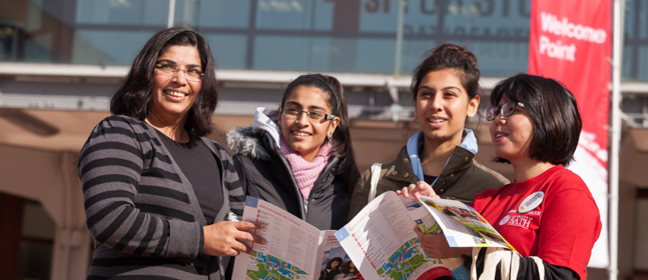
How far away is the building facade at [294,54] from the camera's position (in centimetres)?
667

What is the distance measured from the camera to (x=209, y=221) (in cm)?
213

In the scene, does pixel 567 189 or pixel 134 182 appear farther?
pixel 134 182

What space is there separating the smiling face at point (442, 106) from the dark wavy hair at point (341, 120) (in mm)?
409

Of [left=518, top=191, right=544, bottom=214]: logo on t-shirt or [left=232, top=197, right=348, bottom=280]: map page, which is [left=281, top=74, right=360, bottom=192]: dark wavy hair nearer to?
[left=232, top=197, right=348, bottom=280]: map page

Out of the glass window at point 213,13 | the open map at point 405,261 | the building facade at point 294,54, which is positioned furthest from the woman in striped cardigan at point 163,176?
the glass window at point 213,13

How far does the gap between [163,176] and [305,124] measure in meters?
0.81

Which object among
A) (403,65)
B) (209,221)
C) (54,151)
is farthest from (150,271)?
(54,151)

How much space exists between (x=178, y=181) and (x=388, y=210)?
0.72 meters

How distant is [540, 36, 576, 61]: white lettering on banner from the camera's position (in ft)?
17.7

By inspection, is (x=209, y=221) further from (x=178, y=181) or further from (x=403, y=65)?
(x=403, y=65)

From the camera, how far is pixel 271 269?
213 centimetres

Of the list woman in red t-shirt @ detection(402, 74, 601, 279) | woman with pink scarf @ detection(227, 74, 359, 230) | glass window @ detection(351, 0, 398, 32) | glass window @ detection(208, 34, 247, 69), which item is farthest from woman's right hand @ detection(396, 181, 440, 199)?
glass window @ detection(208, 34, 247, 69)

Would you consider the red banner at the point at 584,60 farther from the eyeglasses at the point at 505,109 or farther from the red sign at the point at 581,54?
the eyeglasses at the point at 505,109

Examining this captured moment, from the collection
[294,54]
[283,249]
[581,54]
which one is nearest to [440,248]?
[283,249]
